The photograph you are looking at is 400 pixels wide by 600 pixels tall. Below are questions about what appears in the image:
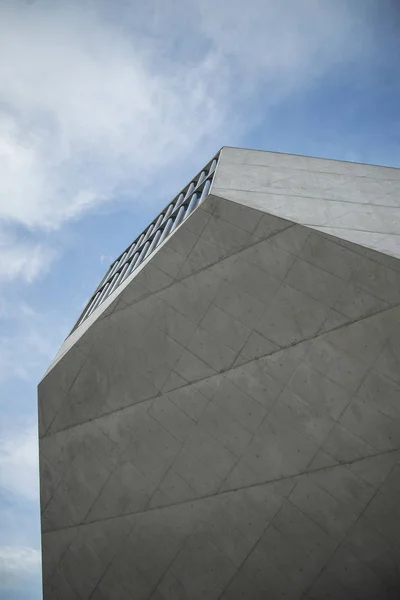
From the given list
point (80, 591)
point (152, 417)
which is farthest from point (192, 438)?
point (80, 591)

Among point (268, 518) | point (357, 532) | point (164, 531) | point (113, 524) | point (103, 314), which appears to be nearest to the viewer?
point (357, 532)

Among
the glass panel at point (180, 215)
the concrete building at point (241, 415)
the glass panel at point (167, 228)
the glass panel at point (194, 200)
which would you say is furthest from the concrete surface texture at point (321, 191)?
the glass panel at point (167, 228)

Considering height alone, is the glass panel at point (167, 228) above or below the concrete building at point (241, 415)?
above

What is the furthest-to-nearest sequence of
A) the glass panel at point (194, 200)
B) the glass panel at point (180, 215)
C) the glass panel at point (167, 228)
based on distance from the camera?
the glass panel at point (167, 228) < the glass panel at point (180, 215) < the glass panel at point (194, 200)

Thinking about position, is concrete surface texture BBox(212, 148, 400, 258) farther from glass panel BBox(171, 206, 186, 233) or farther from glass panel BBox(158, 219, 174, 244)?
glass panel BBox(158, 219, 174, 244)

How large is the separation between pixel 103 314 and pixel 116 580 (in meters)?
10.5

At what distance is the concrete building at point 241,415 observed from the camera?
43.2ft

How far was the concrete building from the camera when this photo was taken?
13.2m

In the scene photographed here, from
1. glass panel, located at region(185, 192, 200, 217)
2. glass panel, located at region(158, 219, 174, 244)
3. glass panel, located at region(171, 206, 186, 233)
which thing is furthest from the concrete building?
glass panel, located at region(158, 219, 174, 244)

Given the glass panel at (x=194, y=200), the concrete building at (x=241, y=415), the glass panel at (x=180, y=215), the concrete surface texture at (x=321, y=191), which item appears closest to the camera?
the concrete building at (x=241, y=415)

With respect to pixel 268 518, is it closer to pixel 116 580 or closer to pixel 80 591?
pixel 116 580

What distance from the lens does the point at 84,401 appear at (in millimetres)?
18203

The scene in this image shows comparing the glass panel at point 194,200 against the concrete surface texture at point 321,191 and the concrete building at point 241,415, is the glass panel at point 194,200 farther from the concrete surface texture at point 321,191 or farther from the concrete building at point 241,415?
the concrete building at point 241,415

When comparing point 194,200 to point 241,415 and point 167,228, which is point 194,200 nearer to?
point 167,228
